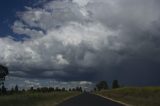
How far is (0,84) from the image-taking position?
454ft

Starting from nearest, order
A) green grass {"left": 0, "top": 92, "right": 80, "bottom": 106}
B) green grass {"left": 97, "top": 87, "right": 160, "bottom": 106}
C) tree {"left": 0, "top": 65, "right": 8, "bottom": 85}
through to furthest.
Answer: green grass {"left": 0, "top": 92, "right": 80, "bottom": 106} → green grass {"left": 97, "top": 87, "right": 160, "bottom": 106} → tree {"left": 0, "top": 65, "right": 8, "bottom": 85}

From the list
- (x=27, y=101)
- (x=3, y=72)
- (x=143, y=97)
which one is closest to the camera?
(x=27, y=101)

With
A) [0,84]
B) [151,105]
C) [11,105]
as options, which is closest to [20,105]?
[11,105]

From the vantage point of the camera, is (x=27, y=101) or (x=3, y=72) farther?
(x=3, y=72)

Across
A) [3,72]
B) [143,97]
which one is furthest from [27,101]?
[3,72]

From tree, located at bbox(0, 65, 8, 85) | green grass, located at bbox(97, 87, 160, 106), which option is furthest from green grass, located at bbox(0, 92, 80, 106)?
tree, located at bbox(0, 65, 8, 85)

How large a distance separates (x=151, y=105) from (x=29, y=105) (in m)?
17.2

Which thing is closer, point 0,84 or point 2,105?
point 2,105

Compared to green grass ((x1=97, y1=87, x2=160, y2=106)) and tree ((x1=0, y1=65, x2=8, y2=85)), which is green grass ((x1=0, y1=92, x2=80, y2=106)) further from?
tree ((x1=0, y1=65, x2=8, y2=85))

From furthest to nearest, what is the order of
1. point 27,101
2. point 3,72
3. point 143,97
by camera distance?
point 3,72
point 143,97
point 27,101

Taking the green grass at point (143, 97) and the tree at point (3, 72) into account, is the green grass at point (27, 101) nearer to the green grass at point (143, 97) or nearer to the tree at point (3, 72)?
the green grass at point (143, 97)

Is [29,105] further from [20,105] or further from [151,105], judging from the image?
[151,105]

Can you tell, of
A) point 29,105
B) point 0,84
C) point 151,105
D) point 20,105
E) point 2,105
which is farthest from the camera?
point 0,84

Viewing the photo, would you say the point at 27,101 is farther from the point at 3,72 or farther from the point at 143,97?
the point at 3,72
